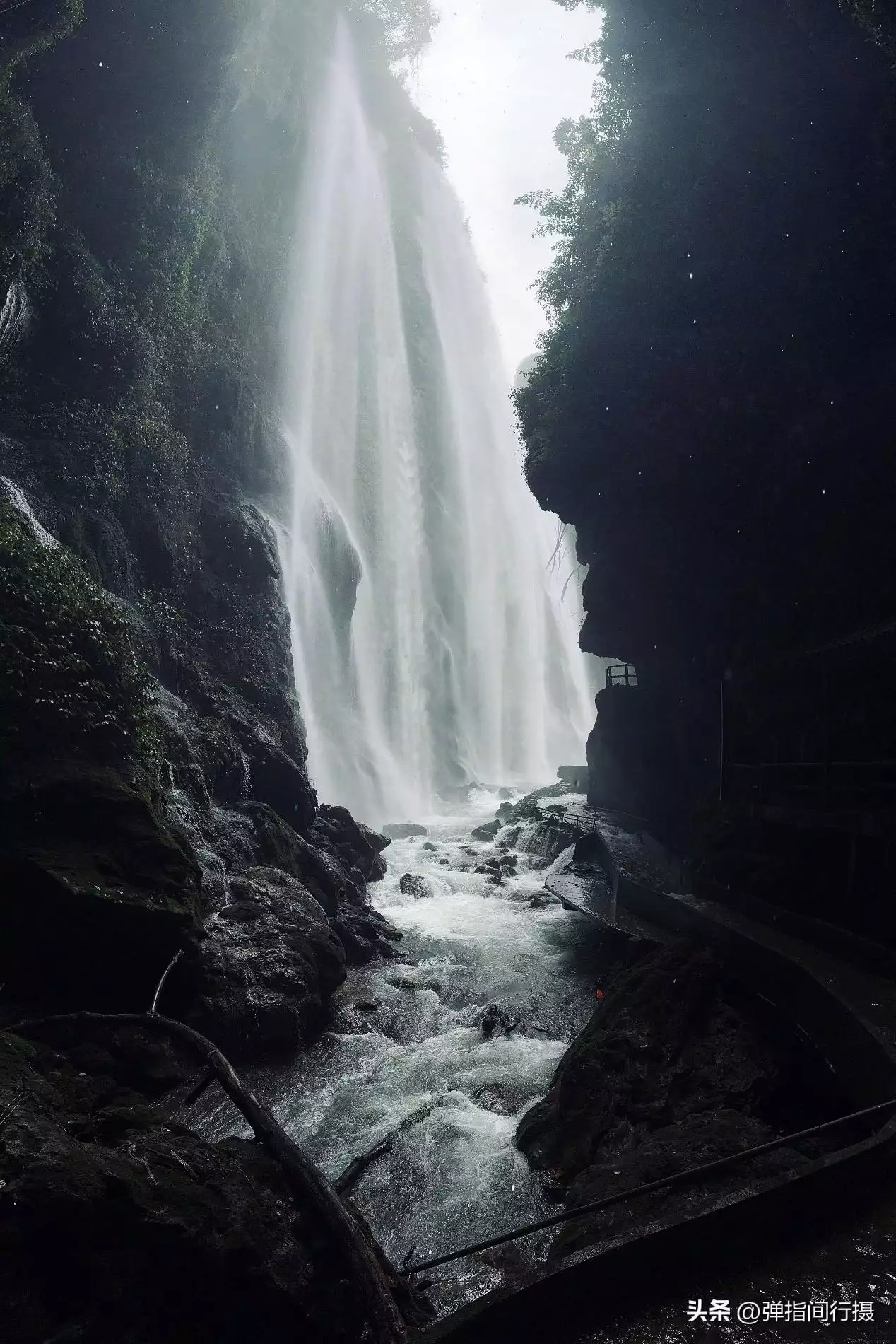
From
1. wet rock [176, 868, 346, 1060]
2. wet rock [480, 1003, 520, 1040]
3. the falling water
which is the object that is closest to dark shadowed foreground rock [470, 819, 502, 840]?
wet rock [176, 868, 346, 1060]

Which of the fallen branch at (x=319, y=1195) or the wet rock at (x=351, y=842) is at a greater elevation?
the fallen branch at (x=319, y=1195)

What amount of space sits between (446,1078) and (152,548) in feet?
47.7

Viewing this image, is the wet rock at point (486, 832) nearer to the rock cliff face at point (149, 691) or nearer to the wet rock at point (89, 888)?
the rock cliff face at point (149, 691)

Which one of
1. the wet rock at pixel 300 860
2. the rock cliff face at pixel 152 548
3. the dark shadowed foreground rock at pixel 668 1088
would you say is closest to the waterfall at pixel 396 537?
the rock cliff face at pixel 152 548

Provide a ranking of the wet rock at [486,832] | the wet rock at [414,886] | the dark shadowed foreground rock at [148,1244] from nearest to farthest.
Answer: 1. the dark shadowed foreground rock at [148,1244]
2. the wet rock at [414,886]
3. the wet rock at [486,832]

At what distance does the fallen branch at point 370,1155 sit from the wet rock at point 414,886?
10.5 meters

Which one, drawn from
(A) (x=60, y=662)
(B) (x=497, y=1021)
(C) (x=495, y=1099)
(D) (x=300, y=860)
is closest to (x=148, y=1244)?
(C) (x=495, y=1099)

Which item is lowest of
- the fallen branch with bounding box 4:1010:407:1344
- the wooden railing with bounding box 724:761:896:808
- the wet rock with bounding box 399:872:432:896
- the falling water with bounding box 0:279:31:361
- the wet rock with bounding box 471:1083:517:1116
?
the wet rock with bounding box 399:872:432:896

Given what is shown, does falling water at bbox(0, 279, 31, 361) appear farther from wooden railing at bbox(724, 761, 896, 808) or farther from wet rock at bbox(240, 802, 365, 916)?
wooden railing at bbox(724, 761, 896, 808)

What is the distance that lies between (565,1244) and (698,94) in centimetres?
1897

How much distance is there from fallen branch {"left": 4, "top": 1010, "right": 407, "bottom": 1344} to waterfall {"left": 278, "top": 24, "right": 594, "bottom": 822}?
24484mm

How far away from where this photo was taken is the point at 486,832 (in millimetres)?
26859

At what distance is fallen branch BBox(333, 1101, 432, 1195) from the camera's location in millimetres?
5910

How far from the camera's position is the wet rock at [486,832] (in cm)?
2655
